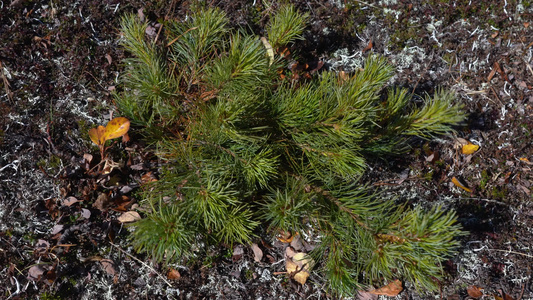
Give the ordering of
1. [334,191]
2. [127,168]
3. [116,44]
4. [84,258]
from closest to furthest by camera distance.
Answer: [334,191] < [84,258] < [127,168] < [116,44]

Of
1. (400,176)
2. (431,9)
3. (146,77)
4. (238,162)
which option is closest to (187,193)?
(238,162)

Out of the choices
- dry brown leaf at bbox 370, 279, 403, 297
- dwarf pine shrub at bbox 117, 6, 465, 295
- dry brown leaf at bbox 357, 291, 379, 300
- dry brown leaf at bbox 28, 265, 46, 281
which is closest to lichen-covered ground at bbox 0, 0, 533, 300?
dry brown leaf at bbox 28, 265, 46, 281

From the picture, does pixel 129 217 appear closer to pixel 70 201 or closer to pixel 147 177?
pixel 147 177

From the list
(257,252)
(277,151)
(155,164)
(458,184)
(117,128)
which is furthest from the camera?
(458,184)

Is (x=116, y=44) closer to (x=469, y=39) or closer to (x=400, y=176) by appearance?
(x=400, y=176)

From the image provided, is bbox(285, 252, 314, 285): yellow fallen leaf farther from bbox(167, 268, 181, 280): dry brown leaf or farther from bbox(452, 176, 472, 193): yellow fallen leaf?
bbox(452, 176, 472, 193): yellow fallen leaf

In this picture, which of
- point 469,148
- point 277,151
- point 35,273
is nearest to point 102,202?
point 35,273
